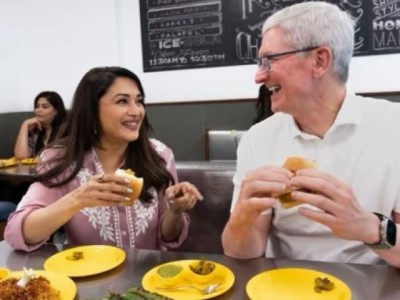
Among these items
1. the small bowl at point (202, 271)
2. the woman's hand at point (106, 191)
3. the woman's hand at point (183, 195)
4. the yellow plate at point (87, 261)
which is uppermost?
the woman's hand at point (106, 191)

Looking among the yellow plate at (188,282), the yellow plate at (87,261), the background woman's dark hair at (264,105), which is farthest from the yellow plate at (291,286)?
the background woman's dark hair at (264,105)

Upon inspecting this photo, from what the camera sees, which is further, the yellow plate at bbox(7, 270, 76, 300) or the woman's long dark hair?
the woman's long dark hair

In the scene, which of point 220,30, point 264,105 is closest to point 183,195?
point 264,105

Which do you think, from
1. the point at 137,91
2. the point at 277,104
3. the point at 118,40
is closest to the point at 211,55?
the point at 118,40

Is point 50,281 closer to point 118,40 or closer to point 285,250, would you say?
point 285,250

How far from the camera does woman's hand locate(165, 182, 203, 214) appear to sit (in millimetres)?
1572

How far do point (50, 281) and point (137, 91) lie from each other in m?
1.01

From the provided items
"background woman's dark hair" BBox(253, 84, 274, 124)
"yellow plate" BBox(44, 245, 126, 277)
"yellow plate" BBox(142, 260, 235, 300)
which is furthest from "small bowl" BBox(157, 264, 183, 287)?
"background woman's dark hair" BBox(253, 84, 274, 124)

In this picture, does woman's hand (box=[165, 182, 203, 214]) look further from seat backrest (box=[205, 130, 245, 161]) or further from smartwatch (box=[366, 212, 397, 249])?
seat backrest (box=[205, 130, 245, 161])

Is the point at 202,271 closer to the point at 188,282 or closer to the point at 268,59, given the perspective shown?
the point at 188,282

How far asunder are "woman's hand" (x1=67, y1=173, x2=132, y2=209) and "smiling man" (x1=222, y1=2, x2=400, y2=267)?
360mm

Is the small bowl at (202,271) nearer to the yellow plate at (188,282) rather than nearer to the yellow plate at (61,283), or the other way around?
the yellow plate at (188,282)

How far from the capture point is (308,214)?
3.67 ft

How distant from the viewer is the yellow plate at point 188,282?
1091mm
